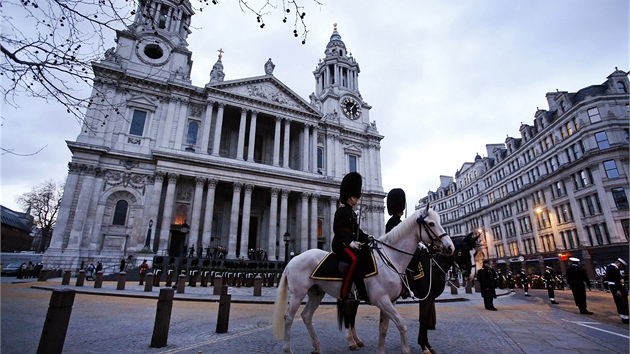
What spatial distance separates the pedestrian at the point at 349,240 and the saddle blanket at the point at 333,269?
0.27 ft

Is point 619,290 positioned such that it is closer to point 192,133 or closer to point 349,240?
point 349,240

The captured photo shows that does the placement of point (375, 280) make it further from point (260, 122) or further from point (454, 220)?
point (454, 220)

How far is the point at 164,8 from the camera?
130 feet

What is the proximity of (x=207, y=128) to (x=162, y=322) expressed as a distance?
1151 inches

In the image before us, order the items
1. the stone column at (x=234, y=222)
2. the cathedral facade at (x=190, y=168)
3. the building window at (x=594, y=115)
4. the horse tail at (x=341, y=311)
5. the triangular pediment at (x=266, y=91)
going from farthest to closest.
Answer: the triangular pediment at (x=266, y=91) → the building window at (x=594, y=115) → the stone column at (x=234, y=222) → the cathedral facade at (x=190, y=168) → the horse tail at (x=341, y=311)

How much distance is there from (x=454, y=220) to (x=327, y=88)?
39285mm

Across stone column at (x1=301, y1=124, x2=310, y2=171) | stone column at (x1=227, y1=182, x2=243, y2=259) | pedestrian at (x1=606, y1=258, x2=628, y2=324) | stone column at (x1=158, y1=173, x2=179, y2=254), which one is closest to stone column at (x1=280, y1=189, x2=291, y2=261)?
stone column at (x1=227, y1=182, x2=243, y2=259)

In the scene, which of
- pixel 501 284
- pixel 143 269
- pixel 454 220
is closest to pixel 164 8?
pixel 143 269

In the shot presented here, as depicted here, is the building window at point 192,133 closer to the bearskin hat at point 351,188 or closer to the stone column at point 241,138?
the stone column at point 241,138

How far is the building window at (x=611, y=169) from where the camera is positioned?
3008 cm

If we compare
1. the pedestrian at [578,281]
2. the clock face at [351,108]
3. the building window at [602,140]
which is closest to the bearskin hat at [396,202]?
the pedestrian at [578,281]

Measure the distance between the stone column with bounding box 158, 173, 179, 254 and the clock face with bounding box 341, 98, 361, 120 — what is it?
26380 millimetres

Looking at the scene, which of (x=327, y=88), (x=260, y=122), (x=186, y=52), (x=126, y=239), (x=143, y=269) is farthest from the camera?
(x=327, y=88)

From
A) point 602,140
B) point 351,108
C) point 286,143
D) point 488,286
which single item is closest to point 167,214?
point 286,143
